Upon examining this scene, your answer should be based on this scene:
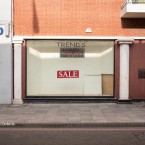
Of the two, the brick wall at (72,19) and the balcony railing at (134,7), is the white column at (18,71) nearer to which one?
the brick wall at (72,19)

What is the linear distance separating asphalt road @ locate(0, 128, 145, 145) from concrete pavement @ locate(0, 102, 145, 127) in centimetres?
53

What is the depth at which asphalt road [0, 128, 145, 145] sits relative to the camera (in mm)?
8773

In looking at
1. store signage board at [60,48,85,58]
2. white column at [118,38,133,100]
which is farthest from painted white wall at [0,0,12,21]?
white column at [118,38,133,100]

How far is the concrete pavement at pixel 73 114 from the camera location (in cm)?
1124

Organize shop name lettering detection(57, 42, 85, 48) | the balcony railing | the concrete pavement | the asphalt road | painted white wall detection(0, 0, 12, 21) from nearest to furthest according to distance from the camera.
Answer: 1. the asphalt road
2. the concrete pavement
3. the balcony railing
4. painted white wall detection(0, 0, 12, 21)
5. shop name lettering detection(57, 42, 85, 48)

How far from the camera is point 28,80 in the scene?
16781 mm

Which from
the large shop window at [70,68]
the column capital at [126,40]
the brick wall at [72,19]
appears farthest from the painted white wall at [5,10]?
the column capital at [126,40]

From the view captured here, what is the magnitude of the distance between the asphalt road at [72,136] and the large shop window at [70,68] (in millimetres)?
6170

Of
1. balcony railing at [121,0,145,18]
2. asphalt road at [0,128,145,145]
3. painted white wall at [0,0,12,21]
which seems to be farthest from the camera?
painted white wall at [0,0,12,21]

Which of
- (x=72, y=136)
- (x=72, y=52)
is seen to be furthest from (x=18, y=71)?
(x=72, y=136)

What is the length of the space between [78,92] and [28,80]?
2351mm

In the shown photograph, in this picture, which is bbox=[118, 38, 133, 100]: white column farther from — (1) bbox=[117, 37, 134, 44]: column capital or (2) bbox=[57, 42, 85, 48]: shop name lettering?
(2) bbox=[57, 42, 85, 48]: shop name lettering

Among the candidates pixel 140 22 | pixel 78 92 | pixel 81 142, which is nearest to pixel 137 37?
pixel 140 22

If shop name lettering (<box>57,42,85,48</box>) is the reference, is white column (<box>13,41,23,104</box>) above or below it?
below
